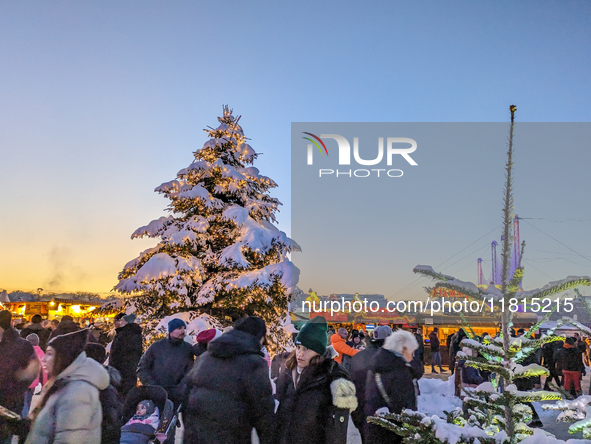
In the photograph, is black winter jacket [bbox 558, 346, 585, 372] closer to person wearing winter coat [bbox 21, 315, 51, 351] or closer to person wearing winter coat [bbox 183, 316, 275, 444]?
person wearing winter coat [bbox 183, 316, 275, 444]

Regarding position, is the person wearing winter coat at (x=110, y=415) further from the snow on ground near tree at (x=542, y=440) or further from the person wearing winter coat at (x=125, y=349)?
the person wearing winter coat at (x=125, y=349)

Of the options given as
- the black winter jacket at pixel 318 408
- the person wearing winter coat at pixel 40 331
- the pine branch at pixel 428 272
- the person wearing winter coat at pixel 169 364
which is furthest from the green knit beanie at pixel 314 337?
the person wearing winter coat at pixel 40 331

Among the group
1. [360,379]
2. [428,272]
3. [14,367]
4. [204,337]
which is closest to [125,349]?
[14,367]

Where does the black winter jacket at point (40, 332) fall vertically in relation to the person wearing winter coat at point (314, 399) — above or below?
below

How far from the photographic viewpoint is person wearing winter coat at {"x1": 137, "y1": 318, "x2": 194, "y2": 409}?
572 cm

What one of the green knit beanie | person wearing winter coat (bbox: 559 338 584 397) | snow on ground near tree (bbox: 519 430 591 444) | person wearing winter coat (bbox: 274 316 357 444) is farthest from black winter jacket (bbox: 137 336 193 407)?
person wearing winter coat (bbox: 559 338 584 397)

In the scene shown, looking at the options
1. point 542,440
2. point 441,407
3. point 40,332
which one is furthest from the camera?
point 40,332

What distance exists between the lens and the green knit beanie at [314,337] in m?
3.82

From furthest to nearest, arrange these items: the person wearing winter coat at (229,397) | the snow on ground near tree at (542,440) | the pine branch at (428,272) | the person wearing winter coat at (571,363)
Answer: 1. the person wearing winter coat at (571,363)
2. the person wearing winter coat at (229,397)
3. the pine branch at (428,272)
4. the snow on ground near tree at (542,440)

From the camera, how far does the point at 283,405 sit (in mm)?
3795

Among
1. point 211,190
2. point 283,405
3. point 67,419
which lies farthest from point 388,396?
point 211,190

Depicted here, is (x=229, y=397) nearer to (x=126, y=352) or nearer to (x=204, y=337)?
(x=204, y=337)

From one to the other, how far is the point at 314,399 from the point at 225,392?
2.45ft

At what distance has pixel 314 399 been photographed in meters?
3.64
